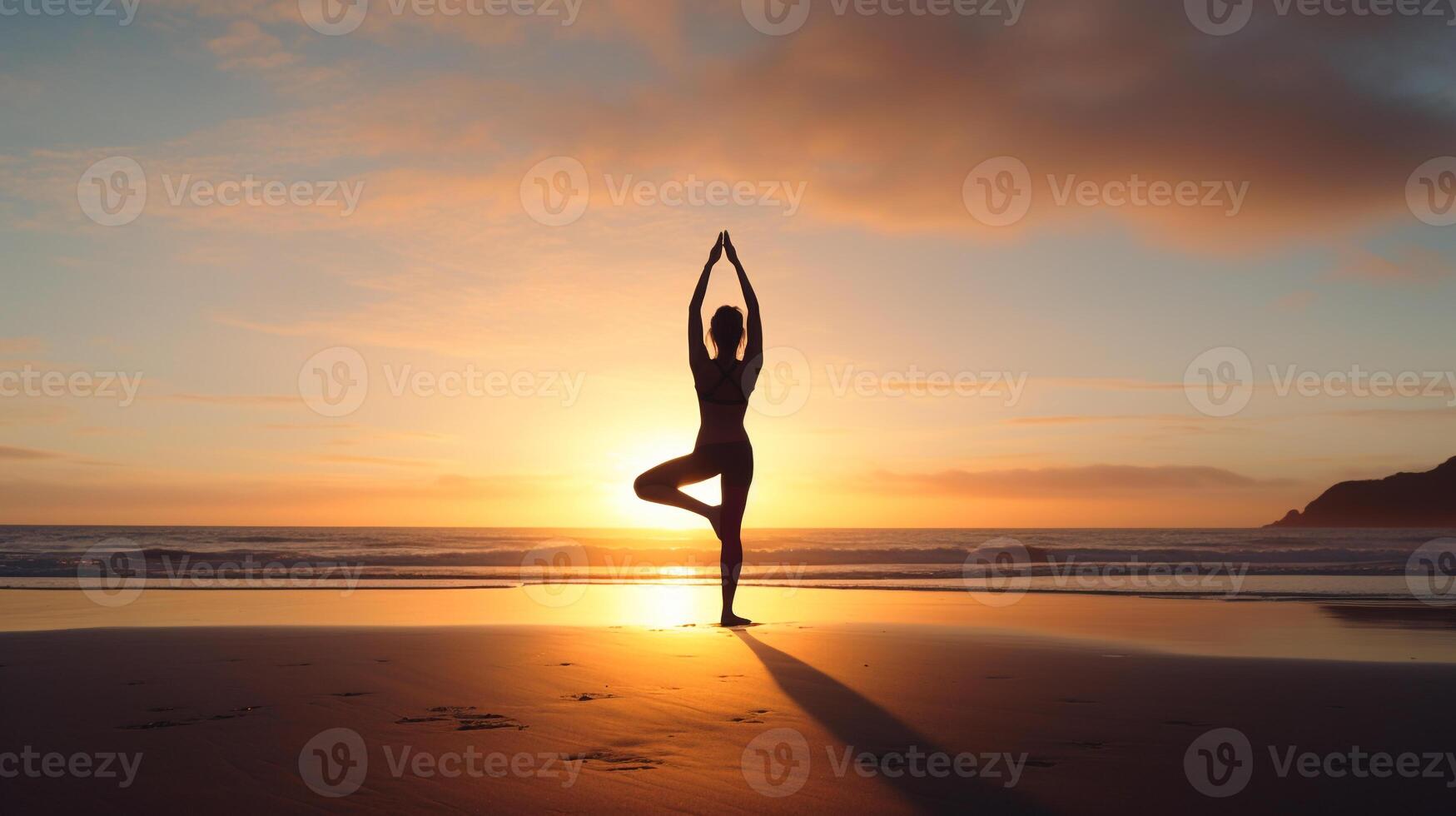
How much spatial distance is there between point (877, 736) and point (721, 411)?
136 inches

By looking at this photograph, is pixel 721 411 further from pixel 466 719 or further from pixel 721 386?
pixel 466 719

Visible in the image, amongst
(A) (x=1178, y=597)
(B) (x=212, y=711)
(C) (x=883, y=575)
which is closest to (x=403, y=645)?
(B) (x=212, y=711)

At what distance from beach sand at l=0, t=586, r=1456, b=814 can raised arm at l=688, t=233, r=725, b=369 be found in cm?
214

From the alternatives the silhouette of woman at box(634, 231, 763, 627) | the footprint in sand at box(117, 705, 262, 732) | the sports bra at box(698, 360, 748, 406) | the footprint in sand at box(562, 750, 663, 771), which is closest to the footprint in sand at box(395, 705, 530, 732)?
the footprint in sand at box(562, 750, 663, 771)

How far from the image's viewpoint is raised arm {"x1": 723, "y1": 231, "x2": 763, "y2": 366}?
698 cm

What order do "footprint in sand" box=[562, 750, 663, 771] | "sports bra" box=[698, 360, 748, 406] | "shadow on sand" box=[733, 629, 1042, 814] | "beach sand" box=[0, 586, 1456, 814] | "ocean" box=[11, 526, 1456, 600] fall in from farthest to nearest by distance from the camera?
"ocean" box=[11, 526, 1456, 600]
"sports bra" box=[698, 360, 748, 406]
"footprint in sand" box=[562, 750, 663, 771]
"beach sand" box=[0, 586, 1456, 814]
"shadow on sand" box=[733, 629, 1042, 814]

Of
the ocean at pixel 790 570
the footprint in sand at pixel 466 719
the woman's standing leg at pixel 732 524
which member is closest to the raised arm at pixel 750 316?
the woman's standing leg at pixel 732 524

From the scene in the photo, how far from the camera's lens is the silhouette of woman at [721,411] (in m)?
6.92

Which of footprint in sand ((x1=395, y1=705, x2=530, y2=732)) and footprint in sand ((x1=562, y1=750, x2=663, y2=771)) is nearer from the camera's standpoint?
footprint in sand ((x1=562, y1=750, x2=663, y2=771))

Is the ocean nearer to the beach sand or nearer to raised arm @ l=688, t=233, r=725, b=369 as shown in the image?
the beach sand

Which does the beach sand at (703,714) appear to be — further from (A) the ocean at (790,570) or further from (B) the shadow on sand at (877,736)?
(A) the ocean at (790,570)

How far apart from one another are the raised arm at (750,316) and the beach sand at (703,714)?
85.7 inches

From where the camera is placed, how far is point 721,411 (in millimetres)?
6938

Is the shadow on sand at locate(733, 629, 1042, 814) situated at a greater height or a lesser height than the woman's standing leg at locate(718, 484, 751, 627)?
lesser
